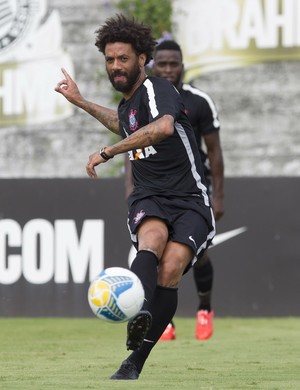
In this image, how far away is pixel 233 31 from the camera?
1759cm

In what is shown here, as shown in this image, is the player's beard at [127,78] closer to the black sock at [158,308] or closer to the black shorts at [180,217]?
the black shorts at [180,217]

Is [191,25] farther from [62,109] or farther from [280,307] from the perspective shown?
[280,307]

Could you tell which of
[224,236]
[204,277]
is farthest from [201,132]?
[224,236]

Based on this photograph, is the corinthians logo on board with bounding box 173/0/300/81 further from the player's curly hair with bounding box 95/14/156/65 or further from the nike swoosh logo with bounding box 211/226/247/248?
the player's curly hair with bounding box 95/14/156/65

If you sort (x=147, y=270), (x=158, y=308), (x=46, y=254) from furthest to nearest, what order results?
1. (x=46, y=254)
2. (x=158, y=308)
3. (x=147, y=270)

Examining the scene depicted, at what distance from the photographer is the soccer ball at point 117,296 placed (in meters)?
6.48

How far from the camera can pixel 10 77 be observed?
703 inches

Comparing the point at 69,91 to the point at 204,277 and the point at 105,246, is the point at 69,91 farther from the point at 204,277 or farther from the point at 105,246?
the point at 105,246

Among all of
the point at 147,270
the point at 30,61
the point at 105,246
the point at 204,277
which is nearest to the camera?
the point at 147,270

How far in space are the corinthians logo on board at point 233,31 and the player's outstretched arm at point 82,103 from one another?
970 centimetres

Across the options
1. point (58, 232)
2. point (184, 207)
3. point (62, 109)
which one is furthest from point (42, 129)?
point (184, 207)

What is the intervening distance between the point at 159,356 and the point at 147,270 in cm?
220

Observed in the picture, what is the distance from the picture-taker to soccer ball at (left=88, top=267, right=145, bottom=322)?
21.3 feet

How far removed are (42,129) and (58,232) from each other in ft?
17.9
